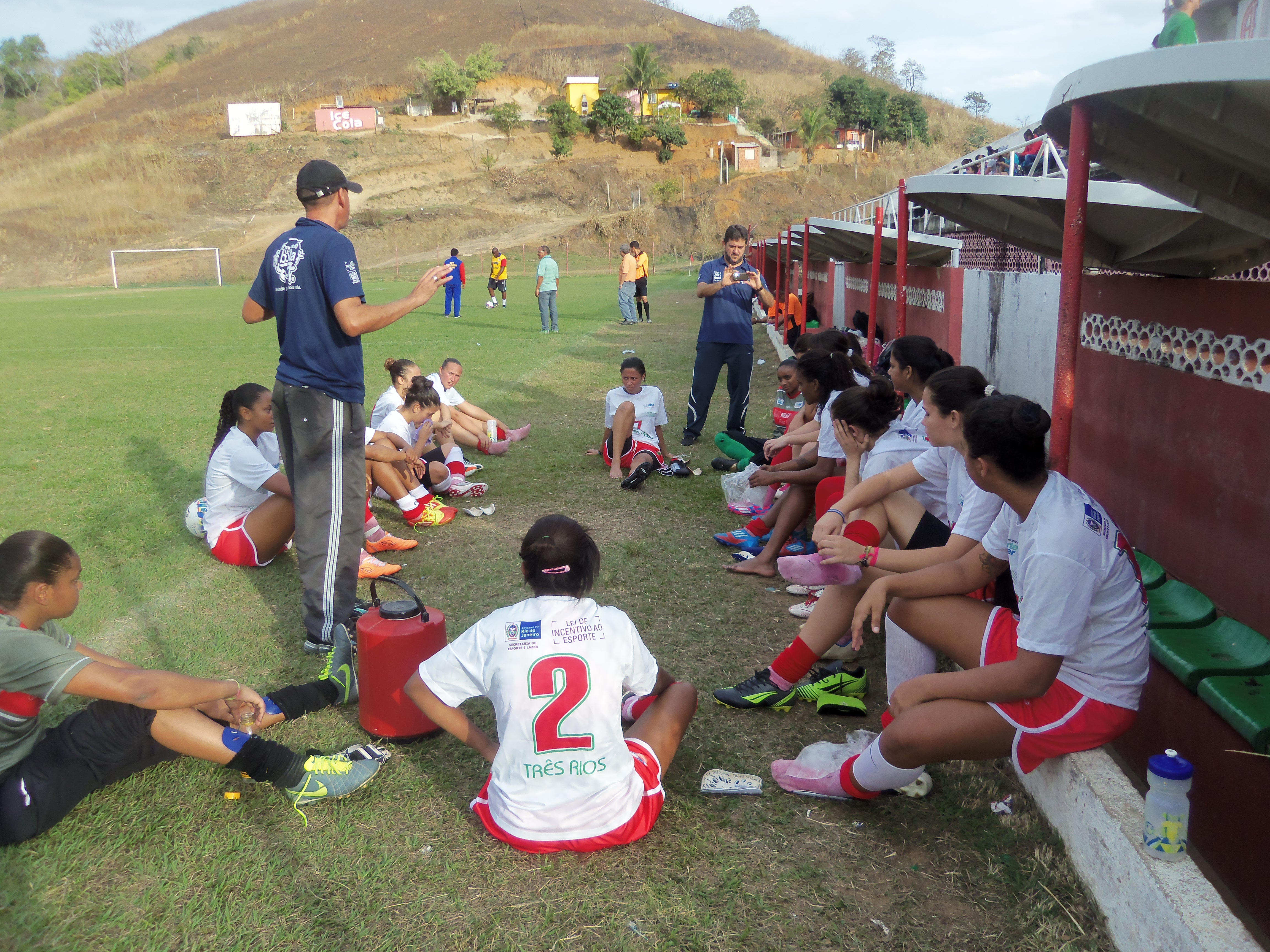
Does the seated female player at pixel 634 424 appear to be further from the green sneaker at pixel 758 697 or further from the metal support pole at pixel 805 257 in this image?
the metal support pole at pixel 805 257

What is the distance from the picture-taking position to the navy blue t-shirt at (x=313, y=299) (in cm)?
376

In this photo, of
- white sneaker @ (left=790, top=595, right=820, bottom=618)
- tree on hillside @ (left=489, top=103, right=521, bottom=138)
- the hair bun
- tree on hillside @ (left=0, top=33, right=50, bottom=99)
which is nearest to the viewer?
the hair bun

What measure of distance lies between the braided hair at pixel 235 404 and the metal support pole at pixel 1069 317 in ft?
13.0

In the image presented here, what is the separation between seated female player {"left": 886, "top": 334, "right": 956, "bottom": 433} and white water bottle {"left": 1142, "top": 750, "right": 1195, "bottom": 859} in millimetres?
2120

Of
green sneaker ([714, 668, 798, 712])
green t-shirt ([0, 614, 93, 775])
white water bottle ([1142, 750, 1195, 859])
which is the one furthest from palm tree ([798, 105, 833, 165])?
green t-shirt ([0, 614, 93, 775])

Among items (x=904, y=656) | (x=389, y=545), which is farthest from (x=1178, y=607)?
(x=389, y=545)

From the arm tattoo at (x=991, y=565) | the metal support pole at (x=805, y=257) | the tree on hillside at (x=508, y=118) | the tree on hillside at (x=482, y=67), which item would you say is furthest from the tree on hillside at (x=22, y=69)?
the arm tattoo at (x=991, y=565)

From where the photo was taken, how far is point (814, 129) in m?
67.3

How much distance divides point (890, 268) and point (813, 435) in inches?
252

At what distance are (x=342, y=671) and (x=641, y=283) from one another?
1689cm

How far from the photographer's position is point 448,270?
4.04 m

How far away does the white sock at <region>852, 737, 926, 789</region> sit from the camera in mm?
2732

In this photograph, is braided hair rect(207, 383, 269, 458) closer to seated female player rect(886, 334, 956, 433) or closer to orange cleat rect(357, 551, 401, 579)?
orange cleat rect(357, 551, 401, 579)

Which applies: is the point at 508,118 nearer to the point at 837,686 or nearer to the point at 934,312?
the point at 934,312
